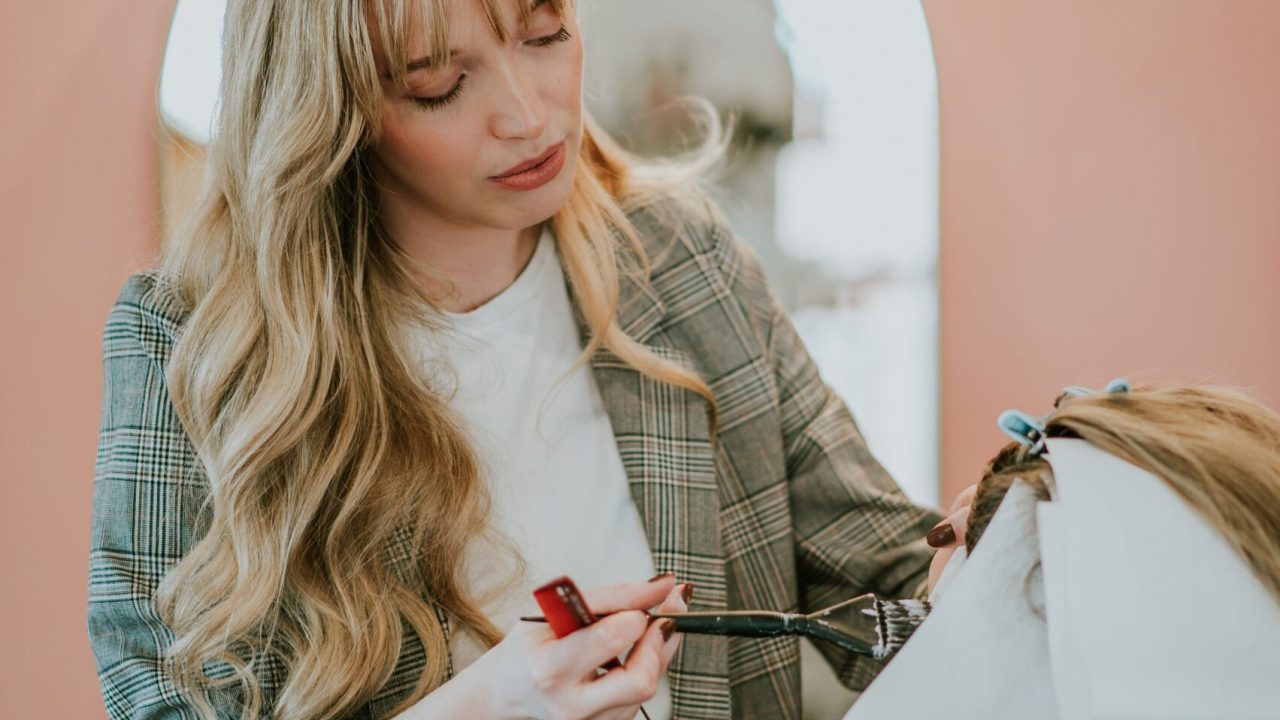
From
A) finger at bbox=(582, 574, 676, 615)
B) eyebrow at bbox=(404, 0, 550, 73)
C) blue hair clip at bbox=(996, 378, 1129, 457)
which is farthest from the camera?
eyebrow at bbox=(404, 0, 550, 73)

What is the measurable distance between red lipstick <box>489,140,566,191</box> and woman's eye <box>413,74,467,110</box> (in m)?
0.08

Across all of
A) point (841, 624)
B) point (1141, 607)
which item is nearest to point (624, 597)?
point (841, 624)

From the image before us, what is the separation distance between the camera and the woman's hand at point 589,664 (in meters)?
0.85

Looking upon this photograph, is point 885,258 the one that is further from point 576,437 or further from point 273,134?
point 273,134

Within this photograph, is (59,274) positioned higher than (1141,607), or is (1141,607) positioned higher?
(59,274)

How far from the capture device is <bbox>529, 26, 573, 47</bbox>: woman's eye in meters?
1.08

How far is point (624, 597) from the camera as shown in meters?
0.90

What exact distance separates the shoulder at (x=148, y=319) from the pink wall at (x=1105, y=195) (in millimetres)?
932

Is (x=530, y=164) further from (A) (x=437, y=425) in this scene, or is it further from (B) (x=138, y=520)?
(B) (x=138, y=520)

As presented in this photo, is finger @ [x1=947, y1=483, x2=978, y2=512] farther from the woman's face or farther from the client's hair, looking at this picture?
the woman's face

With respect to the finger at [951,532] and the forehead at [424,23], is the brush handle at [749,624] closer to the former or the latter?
the finger at [951,532]

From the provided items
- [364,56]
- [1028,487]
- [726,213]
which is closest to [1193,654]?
[1028,487]

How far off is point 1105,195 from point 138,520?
116 cm

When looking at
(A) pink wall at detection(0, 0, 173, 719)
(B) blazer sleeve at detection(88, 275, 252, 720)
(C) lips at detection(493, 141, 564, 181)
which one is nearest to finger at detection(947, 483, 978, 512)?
(C) lips at detection(493, 141, 564, 181)
